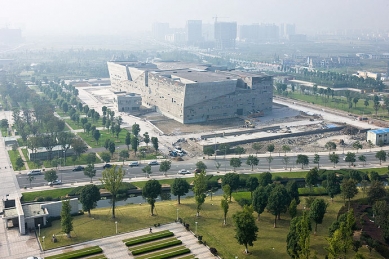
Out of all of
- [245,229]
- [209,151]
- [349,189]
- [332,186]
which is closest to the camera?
[245,229]

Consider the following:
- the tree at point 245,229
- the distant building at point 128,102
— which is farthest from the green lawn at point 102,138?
the tree at point 245,229

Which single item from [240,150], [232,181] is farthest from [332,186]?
[240,150]

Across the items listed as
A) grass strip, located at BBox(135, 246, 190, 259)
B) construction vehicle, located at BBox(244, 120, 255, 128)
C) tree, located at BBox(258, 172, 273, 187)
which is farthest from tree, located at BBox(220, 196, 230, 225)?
construction vehicle, located at BBox(244, 120, 255, 128)

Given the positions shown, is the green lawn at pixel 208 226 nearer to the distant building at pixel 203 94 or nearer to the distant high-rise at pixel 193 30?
the distant building at pixel 203 94

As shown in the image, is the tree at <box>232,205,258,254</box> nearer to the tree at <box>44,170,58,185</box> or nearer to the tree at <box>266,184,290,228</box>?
the tree at <box>266,184,290,228</box>

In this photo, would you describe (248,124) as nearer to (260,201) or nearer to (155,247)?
(260,201)

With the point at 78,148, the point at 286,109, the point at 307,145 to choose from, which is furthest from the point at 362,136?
the point at 78,148
